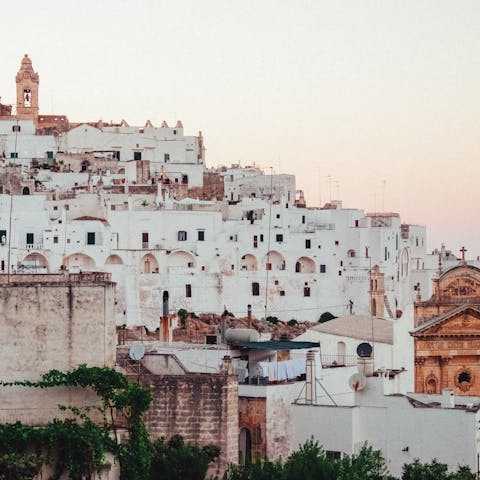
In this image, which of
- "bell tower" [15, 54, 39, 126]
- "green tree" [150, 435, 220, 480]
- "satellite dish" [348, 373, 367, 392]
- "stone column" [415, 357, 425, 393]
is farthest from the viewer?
"bell tower" [15, 54, 39, 126]

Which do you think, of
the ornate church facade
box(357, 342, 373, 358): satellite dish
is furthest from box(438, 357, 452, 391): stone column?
box(357, 342, 373, 358): satellite dish

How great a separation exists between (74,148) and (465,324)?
153 ft

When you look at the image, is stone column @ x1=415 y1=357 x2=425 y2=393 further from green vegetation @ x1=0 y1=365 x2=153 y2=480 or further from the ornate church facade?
green vegetation @ x1=0 y1=365 x2=153 y2=480

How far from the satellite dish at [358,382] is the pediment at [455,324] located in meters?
10.3

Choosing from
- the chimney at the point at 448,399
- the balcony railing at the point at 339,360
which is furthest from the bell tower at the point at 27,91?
the chimney at the point at 448,399

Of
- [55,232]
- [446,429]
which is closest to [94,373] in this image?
[446,429]

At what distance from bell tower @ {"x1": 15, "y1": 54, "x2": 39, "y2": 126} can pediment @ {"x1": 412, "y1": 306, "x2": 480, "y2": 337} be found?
5220cm

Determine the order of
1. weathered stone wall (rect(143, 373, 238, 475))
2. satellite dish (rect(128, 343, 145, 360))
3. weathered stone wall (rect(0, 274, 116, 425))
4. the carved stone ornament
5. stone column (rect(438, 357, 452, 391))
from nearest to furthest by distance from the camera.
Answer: weathered stone wall (rect(0, 274, 116, 425)), weathered stone wall (rect(143, 373, 238, 475)), satellite dish (rect(128, 343, 145, 360)), stone column (rect(438, 357, 452, 391)), the carved stone ornament

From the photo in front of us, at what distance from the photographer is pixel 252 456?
1069 inches

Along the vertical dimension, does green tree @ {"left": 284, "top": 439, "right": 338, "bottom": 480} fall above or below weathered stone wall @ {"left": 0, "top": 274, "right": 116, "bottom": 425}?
below

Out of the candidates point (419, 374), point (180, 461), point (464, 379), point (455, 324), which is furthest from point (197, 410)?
point (464, 379)

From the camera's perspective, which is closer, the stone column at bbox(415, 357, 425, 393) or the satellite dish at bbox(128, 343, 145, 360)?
the satellite dish at bbox(128, 343, 145, 360)

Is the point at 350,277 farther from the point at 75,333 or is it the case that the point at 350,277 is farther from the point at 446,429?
the point at 75,333

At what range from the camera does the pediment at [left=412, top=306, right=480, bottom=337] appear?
39.6 meters
